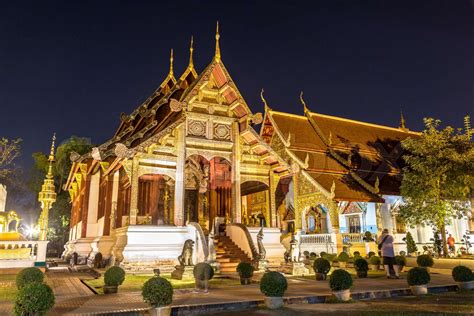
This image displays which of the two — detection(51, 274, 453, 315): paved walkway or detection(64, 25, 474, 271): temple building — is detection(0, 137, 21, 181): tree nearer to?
detection(64, 25, 474, 271): temple building

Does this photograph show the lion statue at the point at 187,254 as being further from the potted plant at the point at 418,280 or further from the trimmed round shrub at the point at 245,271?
the potted plant at the point at 418,280

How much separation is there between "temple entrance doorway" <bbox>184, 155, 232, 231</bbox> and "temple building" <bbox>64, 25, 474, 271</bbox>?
5 cm

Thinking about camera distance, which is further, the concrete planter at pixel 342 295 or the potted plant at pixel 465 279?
the potted plant at pixel 465 279


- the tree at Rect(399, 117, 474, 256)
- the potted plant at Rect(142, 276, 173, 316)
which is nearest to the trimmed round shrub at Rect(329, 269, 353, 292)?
the potted plant at Rect(142, 276, 173, 316)

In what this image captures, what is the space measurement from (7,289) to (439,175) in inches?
625

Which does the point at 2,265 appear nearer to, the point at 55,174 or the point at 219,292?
the point at 219,292

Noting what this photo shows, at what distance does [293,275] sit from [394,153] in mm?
17767

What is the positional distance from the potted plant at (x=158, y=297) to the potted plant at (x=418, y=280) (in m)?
5.32

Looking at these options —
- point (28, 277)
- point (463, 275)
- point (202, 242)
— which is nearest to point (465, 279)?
point (463, 275)

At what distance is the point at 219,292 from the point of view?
812cm

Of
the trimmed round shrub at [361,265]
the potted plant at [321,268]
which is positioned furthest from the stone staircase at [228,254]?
the trimmed round shrub at [361,265]

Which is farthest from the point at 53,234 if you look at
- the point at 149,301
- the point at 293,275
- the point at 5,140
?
the point at 149,301

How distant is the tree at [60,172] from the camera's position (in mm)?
28516

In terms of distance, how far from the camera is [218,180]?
1756cm
